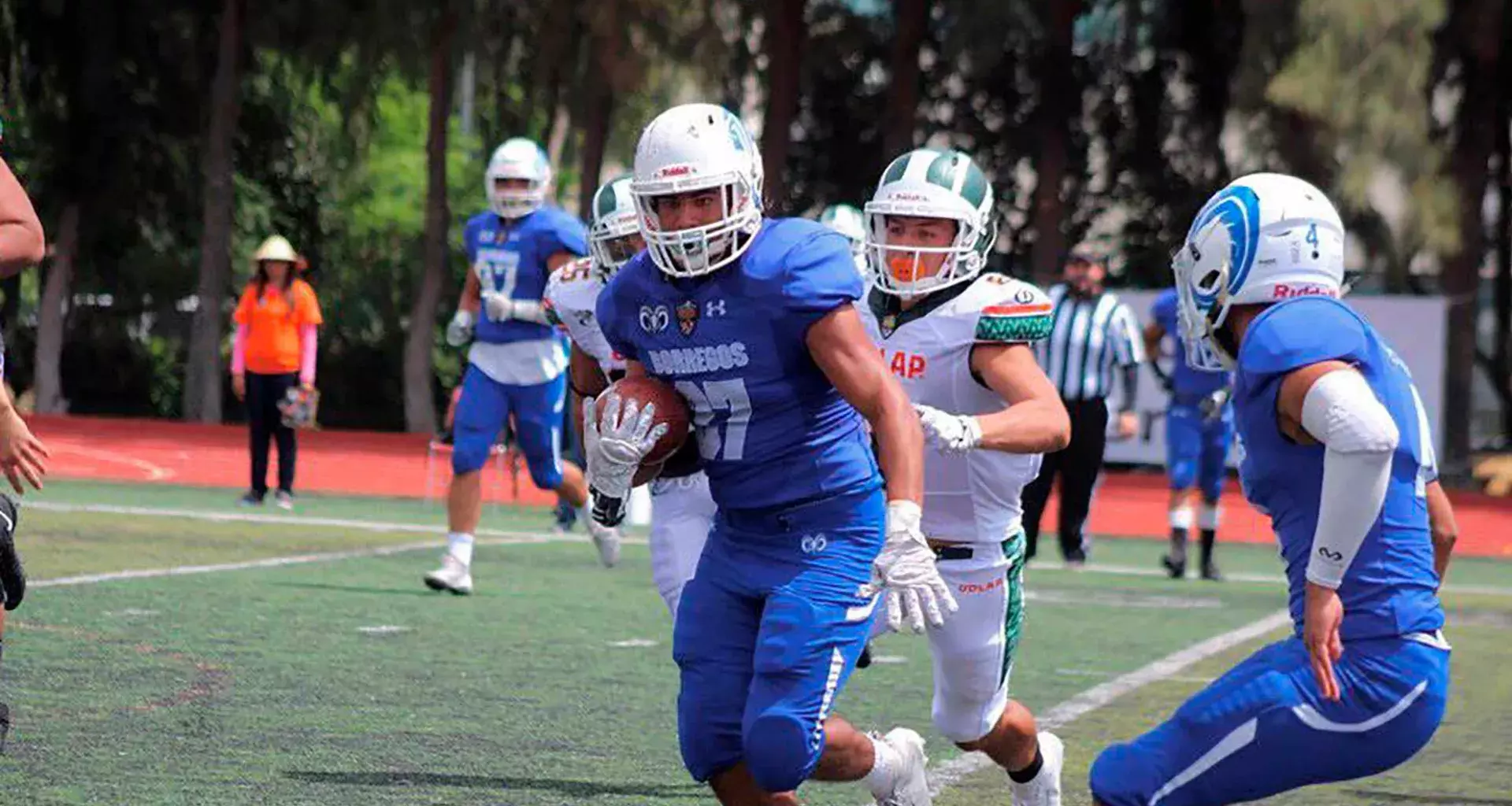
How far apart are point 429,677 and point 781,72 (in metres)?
21.4

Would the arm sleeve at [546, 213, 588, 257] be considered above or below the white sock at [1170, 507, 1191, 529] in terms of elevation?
above

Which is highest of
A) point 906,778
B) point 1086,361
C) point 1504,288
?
point 1504,288

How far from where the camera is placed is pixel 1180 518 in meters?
16.0

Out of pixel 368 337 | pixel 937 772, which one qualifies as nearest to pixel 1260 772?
Answer: pixel 937 772

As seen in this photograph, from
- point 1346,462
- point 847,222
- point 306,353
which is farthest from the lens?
point 306,353

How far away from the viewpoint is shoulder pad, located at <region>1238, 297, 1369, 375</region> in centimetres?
480

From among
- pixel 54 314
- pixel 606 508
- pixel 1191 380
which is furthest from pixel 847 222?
pixel 54 314

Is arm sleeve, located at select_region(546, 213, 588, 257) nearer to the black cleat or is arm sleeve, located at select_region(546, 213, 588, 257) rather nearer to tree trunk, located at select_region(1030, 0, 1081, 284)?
the black cleat

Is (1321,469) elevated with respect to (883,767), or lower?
elevated

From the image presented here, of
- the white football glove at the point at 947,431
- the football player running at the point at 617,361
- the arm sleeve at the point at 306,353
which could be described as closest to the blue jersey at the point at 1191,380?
the arm sleeve at the point at 306,353

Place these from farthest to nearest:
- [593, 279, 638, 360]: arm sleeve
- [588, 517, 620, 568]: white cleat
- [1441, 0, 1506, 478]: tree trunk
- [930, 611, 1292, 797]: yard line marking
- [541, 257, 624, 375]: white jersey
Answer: [1441, 0, 1506, 478]: tree trunk, [588, 517, 620, 568]: white cleat, [541, 257, 624, 375]: white jersey, [930, 611, 1292, 797]: yard line marking, [593, 279, 638, 360]: arm sleeve

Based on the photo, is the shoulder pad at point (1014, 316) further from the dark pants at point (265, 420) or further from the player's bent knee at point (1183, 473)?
the dark pants at point (265, 420)

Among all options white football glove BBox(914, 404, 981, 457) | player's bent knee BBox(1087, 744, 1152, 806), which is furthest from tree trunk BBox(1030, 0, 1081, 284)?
player's bent knee BBox(1087, 744, 1152, 806)

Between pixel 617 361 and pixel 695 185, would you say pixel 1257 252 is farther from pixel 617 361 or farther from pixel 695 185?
pixel 617 361
